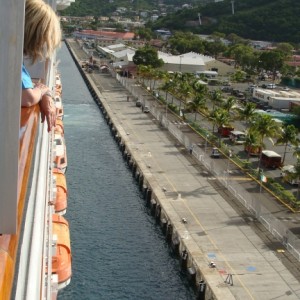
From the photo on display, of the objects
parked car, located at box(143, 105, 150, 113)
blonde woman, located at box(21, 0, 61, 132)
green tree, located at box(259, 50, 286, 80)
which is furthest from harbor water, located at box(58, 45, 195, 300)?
green tree, located at box(259, 50, 286, 80)

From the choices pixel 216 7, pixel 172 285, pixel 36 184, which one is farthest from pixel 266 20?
pixel 36 184

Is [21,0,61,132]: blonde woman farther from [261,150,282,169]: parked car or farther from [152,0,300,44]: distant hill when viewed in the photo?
[152,0,300,44]: distant hill

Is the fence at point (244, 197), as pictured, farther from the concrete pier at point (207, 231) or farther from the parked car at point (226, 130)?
the parked car at point (226, 130)

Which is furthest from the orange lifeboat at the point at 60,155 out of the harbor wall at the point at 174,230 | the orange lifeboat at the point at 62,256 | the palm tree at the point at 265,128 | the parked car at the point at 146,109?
the parked car at the point at 146,109

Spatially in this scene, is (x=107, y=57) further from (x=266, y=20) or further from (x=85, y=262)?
(x=85, y=262)

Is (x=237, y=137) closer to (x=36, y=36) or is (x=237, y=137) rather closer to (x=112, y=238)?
(x=112, y=238)

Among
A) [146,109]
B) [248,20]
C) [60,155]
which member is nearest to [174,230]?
[60,155]
